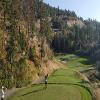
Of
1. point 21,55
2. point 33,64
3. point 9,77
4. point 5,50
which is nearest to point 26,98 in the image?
point 9,77

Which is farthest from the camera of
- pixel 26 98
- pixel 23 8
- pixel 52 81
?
pixel 23 8

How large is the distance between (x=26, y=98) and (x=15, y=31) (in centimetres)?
2794

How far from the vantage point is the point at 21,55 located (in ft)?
228

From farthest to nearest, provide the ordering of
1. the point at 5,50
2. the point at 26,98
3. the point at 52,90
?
1. the point at 5,50
2. the point at 52,90
3. the point at 26,98

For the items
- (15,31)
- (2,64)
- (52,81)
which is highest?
(15,31)

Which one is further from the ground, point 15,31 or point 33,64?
point 15,31

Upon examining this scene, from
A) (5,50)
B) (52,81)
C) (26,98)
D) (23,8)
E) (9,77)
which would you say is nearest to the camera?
(26,98)

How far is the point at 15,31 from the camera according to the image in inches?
2800

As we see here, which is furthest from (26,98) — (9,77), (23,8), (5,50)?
(23,8)

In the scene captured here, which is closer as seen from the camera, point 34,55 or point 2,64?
point 2,64

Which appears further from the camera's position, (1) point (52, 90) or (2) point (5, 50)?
(2) point (5, 50)

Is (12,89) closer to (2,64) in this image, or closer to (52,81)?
(2,64)

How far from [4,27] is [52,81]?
690 inches

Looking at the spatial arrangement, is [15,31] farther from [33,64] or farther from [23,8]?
[23,8]
